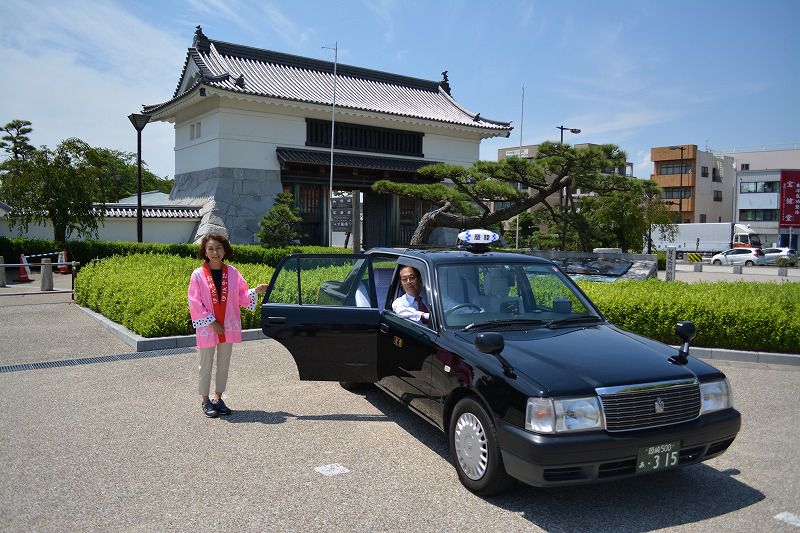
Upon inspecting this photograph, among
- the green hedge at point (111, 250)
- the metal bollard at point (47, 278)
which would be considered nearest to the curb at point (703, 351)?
the metal bollard at point (47, 278)

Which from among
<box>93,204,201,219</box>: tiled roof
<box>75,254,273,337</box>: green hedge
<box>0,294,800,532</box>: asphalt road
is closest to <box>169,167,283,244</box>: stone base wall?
<box>93,204,201,219</box>: tiled roof

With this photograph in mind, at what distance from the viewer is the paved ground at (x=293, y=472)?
3789mm

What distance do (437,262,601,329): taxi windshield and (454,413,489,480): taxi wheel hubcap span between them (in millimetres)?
797

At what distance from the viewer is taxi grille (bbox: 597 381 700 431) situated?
3.73m

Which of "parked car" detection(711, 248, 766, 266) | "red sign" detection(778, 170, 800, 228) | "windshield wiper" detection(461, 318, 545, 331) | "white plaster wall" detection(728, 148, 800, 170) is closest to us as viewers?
"windshield wiper" detection(461, 318, 545, 331)

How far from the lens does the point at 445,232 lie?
107ft

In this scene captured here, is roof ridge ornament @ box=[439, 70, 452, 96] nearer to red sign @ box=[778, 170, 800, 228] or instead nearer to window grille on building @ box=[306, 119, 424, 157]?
window grille on building @ box=[306, 119, 424, 157]

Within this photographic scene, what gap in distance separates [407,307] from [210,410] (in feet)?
7.14

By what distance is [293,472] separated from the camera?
451 centimetres

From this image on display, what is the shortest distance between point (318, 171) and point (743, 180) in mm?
56199

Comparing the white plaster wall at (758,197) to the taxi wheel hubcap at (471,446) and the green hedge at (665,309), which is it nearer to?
the green hedge at (665,309)

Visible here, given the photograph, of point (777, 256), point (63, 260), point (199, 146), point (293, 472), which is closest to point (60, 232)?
point (63, 260)

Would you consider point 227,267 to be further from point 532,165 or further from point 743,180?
point 743,180

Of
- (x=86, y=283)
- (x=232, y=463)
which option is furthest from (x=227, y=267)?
(x=86, y=283)
